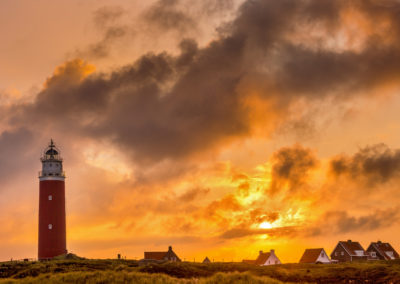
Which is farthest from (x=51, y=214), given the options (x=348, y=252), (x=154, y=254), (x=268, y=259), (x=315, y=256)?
(x=348, y=252)

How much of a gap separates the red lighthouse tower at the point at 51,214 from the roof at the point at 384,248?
6801 centimetres

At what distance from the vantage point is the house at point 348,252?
10331 centimetres

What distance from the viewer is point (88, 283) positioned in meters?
35.1

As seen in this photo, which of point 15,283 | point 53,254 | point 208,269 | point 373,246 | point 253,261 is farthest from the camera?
point 373,246

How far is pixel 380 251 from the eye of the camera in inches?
4321

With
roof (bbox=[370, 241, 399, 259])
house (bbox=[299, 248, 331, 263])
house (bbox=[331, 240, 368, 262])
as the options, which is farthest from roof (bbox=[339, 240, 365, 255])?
house (bbox=[299, 248, 331, 263])

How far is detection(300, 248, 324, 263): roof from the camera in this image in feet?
317

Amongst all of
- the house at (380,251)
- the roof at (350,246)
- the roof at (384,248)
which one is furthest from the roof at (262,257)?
the roof at (384,248)

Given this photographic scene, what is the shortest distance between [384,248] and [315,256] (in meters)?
24.3

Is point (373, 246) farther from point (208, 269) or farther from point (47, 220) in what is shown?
point (47, 220)

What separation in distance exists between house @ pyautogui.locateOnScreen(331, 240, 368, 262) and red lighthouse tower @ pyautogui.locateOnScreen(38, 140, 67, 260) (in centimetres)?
5664

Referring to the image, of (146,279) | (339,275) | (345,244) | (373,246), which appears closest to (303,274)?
(339,275)

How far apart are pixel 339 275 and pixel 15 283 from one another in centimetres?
4160

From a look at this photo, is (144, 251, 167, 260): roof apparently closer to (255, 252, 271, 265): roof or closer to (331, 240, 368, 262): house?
(255, 252, 271, 265): roof
